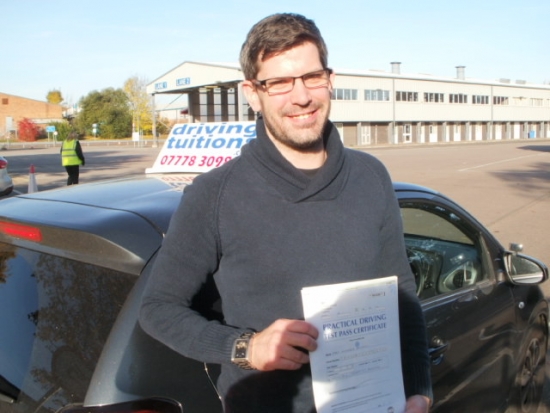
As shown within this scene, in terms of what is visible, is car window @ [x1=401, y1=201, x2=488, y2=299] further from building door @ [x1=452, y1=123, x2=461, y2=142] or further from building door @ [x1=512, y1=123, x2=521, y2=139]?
building door @ [x1=512, y1=123, x2=521, y2=139]

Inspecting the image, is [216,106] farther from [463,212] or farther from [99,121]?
[463,212]

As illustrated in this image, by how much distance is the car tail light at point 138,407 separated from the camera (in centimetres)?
156

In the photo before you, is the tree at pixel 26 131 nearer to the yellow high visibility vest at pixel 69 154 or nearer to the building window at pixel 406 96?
the building window at pixel 406 96

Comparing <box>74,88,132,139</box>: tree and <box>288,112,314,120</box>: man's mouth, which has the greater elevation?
<box>74,88,132,139</box>: tree

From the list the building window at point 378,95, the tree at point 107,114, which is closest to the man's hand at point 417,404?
the building window at point 378,95

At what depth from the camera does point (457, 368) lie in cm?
271

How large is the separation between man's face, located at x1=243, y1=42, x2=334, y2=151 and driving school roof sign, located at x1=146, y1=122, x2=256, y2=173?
1353 mm

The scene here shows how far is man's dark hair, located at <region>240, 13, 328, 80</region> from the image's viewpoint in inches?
66.7

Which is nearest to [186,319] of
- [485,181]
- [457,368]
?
[457,368]

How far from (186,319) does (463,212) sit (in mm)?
Answer: 1913

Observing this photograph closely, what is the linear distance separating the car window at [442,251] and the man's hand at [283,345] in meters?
1.44

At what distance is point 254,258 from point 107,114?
79.2 metres

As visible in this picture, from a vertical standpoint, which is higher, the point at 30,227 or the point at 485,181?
the point at 30,227

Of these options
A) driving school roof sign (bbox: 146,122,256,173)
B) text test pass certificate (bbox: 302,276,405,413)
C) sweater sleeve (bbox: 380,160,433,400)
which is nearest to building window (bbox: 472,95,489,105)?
driving school roof sign (bbox: 146,122,256,173)
